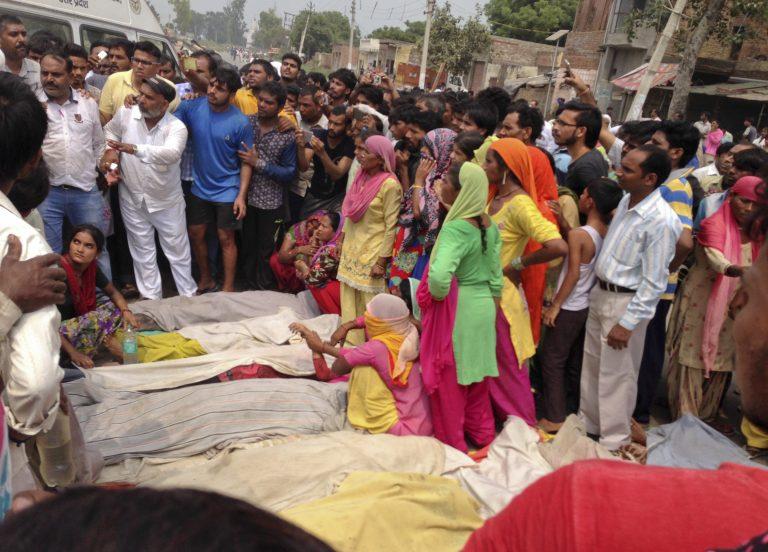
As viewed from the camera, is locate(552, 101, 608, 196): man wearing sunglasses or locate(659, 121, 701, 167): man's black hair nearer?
locate(659, 121, 701, 167): man's black hair

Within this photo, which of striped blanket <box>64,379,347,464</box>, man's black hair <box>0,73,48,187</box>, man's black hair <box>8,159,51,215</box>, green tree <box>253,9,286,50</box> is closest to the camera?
man's black hair <box>0,73,48,187</box>

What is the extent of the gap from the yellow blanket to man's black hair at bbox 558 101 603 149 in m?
2.80

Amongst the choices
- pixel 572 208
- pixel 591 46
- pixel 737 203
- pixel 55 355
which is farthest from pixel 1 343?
pixel 591 46

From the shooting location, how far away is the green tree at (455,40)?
1254 inches

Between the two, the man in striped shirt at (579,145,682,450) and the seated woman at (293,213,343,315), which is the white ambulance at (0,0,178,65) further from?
the man in striped shirt at (579,145,682,450)

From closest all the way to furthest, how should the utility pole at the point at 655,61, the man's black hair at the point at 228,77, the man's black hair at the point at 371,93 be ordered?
the man's black hair at the point at 228,77, the man's black hair at the point at 371,93, the utility pole at the point at 655,61

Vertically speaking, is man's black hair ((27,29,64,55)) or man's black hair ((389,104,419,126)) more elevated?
man's black hair ((27,29,64,55))

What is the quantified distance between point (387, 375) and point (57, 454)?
1.68 m

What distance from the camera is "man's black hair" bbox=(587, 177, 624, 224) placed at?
3.58 metres

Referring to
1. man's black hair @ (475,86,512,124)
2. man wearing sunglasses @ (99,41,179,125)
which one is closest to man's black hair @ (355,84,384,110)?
man's black hair @ (475,86,512,124)

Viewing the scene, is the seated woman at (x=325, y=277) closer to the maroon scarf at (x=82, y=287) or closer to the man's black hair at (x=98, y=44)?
the maroon scarf at (x=82, y=287)

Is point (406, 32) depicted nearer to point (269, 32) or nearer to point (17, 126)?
point (17, 126)

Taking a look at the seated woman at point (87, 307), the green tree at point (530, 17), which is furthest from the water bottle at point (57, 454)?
the green tree at point (530, 17)

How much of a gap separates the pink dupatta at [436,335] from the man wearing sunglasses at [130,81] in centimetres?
316
